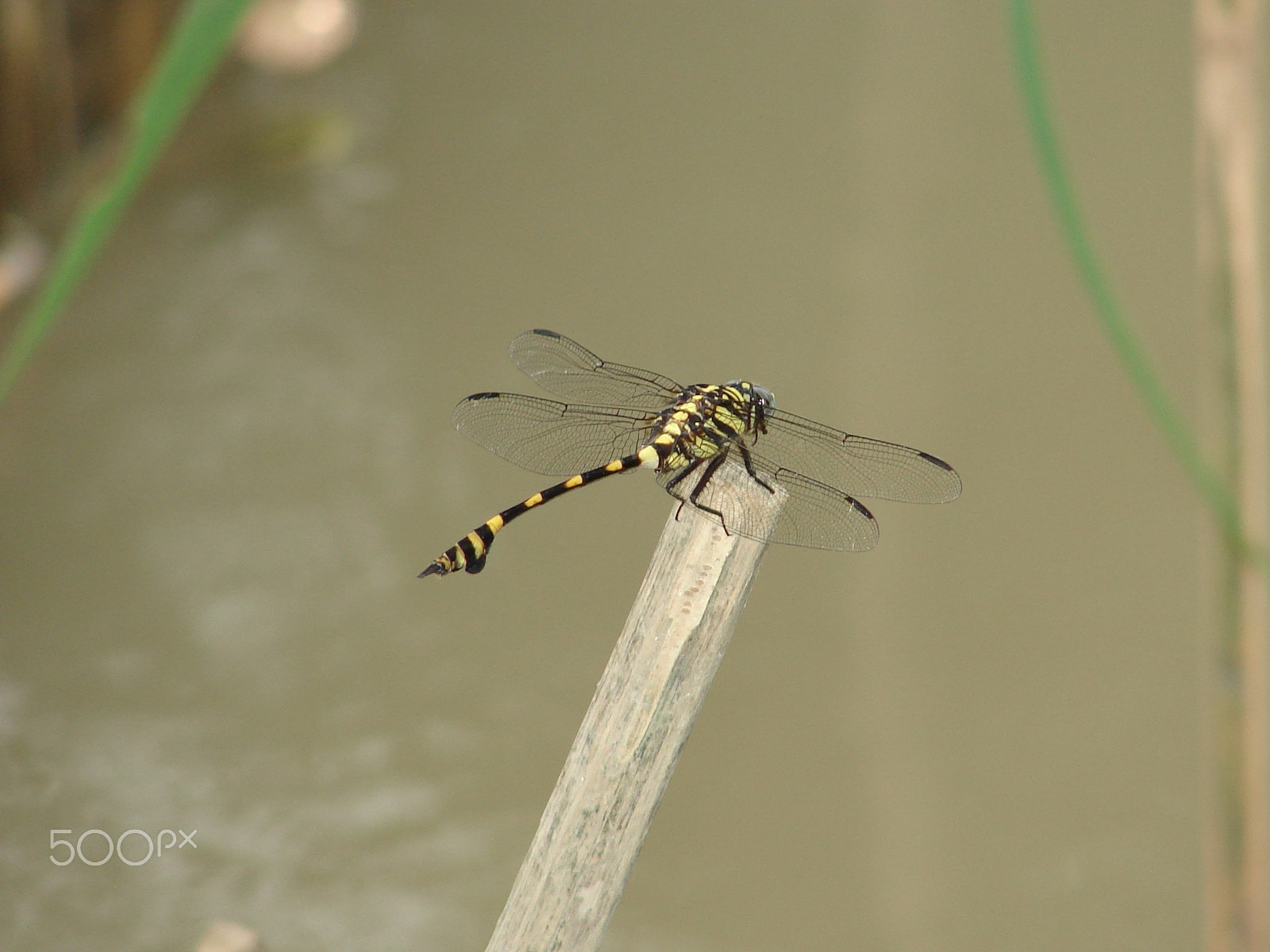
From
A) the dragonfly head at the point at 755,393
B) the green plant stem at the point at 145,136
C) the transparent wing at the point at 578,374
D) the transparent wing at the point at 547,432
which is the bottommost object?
the green plant stem at the point at 145,136

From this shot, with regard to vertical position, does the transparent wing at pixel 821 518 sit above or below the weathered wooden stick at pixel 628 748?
above

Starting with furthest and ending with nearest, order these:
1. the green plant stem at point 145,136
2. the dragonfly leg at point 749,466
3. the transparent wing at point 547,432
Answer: the transparent wing at point 547,432 < the dragonfly leg at point 749,466 < the green plant stem at point 145,136

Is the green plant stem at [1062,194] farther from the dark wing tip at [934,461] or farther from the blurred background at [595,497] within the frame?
the blurred background at [595,497]

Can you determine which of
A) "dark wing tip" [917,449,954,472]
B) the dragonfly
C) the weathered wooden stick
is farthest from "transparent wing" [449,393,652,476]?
the weathered wooden stick

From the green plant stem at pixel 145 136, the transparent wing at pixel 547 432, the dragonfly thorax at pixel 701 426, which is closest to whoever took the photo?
the green plant stem at pixel 145 136

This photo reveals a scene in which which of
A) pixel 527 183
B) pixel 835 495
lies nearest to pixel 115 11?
pixel 527 183

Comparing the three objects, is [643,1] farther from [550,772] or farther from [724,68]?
[550,772]

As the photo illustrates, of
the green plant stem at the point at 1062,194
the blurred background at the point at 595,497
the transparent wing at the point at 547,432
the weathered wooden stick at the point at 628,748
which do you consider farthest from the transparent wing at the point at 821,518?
the blurred background at the point at 595,497

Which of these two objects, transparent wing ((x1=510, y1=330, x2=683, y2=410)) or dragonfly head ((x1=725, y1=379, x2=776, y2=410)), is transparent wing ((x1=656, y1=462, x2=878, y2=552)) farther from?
transparent wing ((x1=510, y1=330, x2=683, y2=410))
